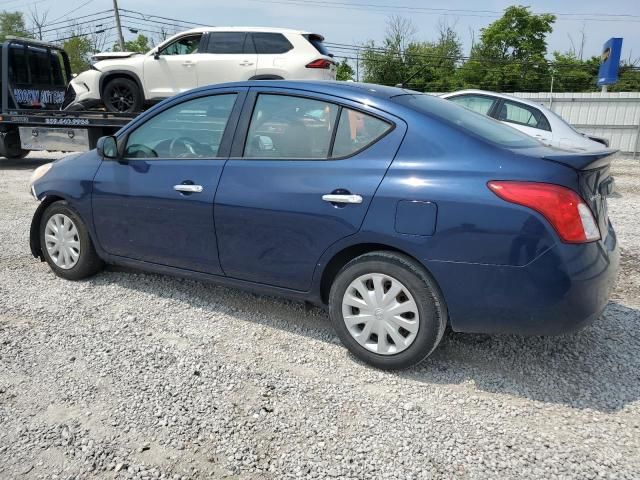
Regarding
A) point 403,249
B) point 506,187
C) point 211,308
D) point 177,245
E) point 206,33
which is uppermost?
point 206,33

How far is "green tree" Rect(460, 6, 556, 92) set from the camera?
51.8 meters

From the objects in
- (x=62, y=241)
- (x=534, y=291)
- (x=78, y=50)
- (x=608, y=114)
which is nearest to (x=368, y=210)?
(x=534, y=291)

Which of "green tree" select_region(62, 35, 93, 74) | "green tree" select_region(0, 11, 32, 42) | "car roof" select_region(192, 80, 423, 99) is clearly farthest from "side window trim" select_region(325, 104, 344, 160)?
"green tree" select_region(0, 11, 32, 42)

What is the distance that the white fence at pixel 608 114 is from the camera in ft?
50.6

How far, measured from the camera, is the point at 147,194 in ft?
12.2

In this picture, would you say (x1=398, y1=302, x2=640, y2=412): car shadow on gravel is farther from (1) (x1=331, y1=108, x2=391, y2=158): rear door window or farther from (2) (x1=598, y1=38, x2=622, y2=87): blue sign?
(2) (x1=598, y1=38, x2=622, y2=87): blue sign

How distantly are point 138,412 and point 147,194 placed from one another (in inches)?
64.3

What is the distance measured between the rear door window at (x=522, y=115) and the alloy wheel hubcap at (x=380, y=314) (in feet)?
21.6

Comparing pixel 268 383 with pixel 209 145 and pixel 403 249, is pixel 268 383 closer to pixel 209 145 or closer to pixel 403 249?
pixel 403 249

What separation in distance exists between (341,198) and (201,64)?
23.3ft

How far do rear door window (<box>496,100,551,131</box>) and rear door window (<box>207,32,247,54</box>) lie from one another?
458 centimetres

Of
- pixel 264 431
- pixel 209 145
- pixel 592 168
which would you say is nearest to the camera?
pixel 264 431

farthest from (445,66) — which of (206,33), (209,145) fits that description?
(209,145)

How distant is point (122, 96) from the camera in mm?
9719
